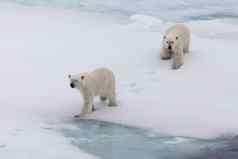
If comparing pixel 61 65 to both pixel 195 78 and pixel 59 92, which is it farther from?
pixel 195 78

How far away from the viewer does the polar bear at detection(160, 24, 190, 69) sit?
30.3ft

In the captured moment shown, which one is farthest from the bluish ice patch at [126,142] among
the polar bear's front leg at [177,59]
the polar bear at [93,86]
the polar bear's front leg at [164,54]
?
the polar bear's front leg at [164,54]

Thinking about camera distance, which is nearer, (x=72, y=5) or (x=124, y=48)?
(x=124, y=48)

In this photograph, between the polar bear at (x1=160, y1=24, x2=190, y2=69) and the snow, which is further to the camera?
the polar bear at (x1=160, y1=24, x2=190, y2=69)

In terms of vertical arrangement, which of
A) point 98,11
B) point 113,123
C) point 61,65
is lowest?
point 113,123

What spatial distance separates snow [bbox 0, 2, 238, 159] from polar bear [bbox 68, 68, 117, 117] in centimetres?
12

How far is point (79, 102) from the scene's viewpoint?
7.93 metres

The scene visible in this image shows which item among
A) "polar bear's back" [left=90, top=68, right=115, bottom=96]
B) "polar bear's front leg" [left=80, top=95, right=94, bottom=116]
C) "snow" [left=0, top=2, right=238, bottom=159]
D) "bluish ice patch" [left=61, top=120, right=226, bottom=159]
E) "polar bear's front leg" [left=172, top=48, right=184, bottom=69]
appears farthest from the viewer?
"polar bear's front leg" [left=172, top=48, right=184, bottom=69]

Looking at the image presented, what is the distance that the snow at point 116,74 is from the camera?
696cm

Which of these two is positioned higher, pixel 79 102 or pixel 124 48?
pixel 124 48

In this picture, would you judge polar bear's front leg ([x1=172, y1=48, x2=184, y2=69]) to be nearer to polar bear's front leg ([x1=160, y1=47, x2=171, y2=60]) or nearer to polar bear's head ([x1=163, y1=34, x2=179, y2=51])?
polar bear's head ([x1=163, y1=34, x2=179, y2=51])

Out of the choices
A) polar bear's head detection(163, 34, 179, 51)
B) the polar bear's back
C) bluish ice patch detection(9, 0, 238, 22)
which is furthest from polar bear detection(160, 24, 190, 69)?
bluish ice patch detection(9, 0, 238, 22)

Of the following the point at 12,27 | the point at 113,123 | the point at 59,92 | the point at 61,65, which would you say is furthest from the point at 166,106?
the point at 12,27

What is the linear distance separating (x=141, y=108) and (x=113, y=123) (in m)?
0.57
